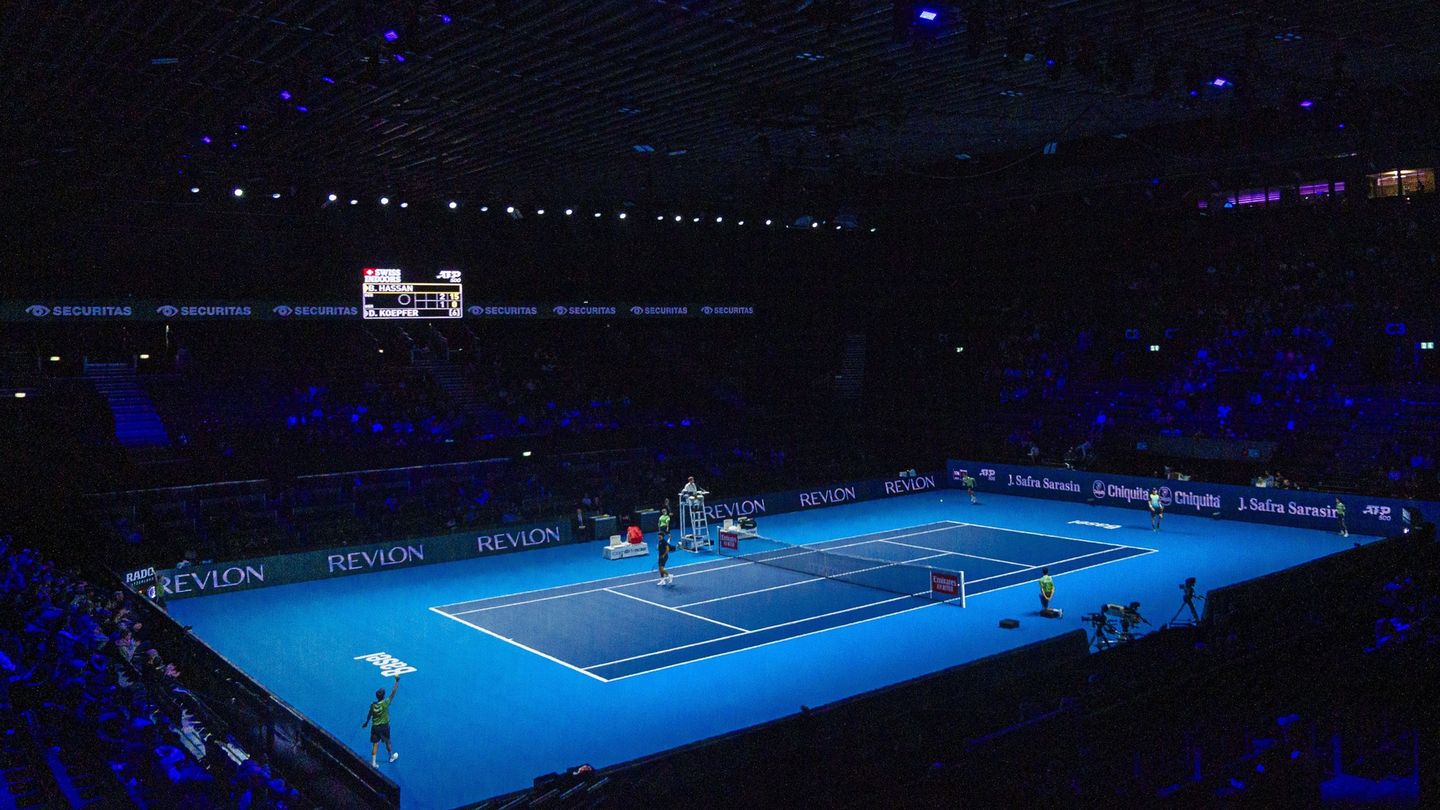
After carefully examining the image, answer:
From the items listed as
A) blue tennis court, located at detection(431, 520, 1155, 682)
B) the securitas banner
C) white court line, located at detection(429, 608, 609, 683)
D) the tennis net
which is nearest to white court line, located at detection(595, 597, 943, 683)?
blue tennis court, located at detection(431, 520, 1155, 682)

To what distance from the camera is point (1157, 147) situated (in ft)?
111

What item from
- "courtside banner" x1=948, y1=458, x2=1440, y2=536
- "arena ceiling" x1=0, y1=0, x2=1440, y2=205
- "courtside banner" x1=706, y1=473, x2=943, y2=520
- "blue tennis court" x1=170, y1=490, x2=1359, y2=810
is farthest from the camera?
"courtside banner" x1=706, y1=473, x2=943, y2=520

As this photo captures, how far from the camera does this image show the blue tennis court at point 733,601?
69.0 ft

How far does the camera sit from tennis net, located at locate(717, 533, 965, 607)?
80.2 ft

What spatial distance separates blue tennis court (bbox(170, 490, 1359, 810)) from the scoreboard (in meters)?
7.68

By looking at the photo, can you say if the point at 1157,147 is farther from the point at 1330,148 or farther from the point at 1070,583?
the point at 1070,583

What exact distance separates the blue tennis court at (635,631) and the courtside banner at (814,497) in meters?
2.76

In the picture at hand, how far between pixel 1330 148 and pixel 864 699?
26663 mm

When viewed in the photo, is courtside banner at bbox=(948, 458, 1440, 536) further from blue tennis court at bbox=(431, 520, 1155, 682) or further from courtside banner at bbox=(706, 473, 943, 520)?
blue tennis court at bbox=(431, 520, 1155, 682)

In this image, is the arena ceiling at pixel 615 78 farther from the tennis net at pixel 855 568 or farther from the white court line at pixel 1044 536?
the white court line at pixel 1044 536

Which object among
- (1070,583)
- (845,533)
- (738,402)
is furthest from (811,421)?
(1070,583)

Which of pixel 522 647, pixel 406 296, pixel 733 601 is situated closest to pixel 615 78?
pixel 522 647

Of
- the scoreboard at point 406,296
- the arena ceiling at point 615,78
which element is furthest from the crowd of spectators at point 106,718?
the scoreboard at point 406,296

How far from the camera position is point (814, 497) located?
40000 millimetres
